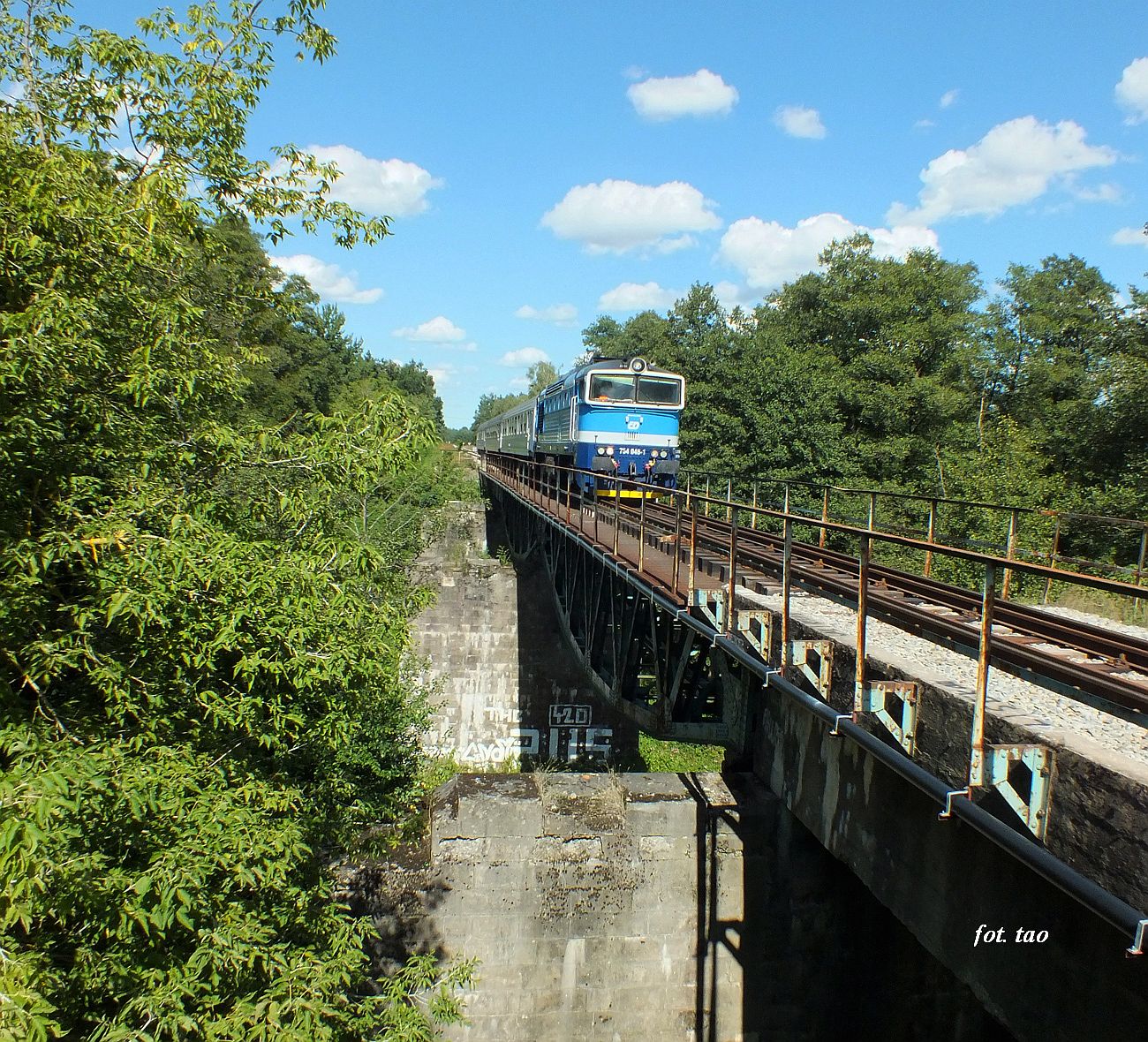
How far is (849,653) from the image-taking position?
14.6 ft

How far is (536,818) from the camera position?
26.9 feet

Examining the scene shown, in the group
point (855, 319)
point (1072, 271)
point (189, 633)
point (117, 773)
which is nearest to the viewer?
point (117, 773)

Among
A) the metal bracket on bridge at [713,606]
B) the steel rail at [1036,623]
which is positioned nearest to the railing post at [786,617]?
the metal bracket on bridge at [713,606]

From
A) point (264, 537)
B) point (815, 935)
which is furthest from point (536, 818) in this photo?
point (264, 537)

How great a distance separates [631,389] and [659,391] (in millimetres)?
778

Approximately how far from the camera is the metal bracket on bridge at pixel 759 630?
17.3 feet

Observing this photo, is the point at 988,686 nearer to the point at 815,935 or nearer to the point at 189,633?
the point at 189,633

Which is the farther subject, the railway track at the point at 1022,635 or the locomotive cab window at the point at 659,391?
the locomotive cab window at the point at 659,391

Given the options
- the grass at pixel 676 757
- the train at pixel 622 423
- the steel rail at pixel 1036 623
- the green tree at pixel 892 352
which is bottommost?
the grass at pixel 676 757

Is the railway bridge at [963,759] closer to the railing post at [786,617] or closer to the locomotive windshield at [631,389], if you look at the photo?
the railing post at [786,617]

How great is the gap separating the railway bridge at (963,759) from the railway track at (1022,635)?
0.05 ft

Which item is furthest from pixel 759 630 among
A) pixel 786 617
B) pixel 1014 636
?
pixel 1014 636

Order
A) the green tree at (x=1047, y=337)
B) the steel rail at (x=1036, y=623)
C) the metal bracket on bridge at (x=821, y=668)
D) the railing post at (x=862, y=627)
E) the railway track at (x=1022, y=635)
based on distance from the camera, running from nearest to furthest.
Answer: the railway track at (x=1022, y=635), the railing post at (x=862, y=627), the steel rail at (x=1036, y=623), the metal bracket on bridge at (x=821, y=668), the green tree at (x=1047, y=337)

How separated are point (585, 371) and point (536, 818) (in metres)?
10.5
